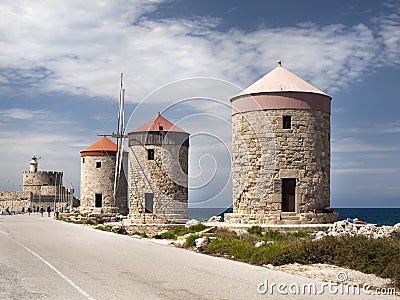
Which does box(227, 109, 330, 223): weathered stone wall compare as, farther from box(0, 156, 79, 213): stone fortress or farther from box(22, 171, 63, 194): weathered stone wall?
box(22, 171, 63, 194): weathered stone wall

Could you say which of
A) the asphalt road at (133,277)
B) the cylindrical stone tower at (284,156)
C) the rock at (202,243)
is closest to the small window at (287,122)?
the cylindrical stone tower at (284,156)

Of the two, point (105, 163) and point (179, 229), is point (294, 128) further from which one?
point (105, 163)

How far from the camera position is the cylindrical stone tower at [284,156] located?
2170cm

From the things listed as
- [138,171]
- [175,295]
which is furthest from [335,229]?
[138,171]

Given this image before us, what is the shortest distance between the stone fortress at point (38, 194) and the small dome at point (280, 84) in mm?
45633

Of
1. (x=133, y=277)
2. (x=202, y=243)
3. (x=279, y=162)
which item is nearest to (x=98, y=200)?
(x=279, y=162)

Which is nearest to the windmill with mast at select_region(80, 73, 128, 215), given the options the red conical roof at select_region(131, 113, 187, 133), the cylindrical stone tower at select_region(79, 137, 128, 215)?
the cylindrical stone tower at select_region(79, 137, 128, 215)

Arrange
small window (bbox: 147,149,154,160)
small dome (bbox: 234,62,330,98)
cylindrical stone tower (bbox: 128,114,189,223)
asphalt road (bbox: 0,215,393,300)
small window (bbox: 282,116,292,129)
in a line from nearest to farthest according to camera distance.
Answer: asphalt road (bbox: 0,215,393,300)
small window (bbox: 282,116,292,129)
small dome (bbox: 234,62,330,98)
cylindrical stone tower (bbox: 128,114,189,223)
small window (bbox: 147,149,154,160)

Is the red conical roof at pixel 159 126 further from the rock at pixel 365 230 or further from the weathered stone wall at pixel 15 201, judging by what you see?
the weathered stone wall at pixel 15 201

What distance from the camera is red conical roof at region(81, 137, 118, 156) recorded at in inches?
1656

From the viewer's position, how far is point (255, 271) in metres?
11.4

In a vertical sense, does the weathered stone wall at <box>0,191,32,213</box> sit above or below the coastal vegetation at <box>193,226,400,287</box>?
below

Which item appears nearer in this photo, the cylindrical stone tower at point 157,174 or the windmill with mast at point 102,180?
the cylindrical stone tower at point 157,174

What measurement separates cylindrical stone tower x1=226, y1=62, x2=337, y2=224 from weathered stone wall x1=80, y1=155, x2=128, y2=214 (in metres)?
21.3
